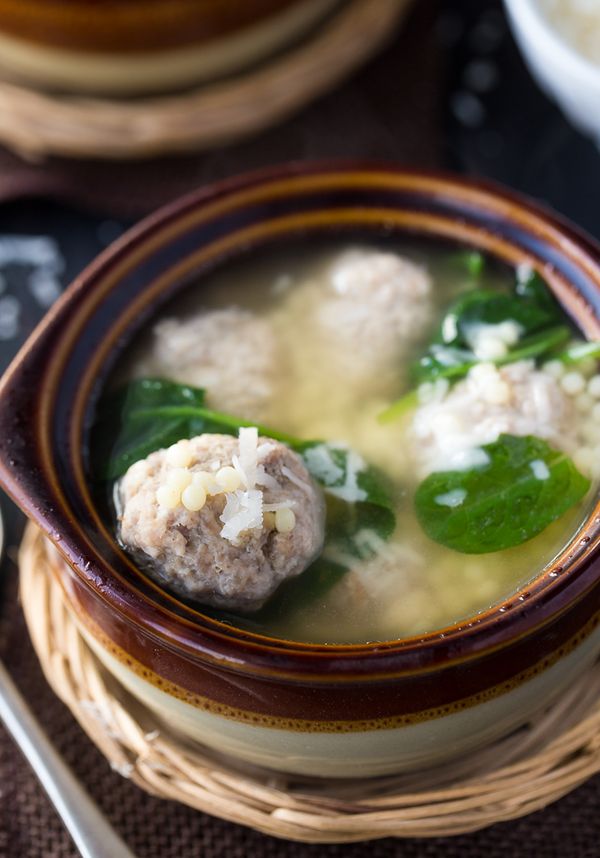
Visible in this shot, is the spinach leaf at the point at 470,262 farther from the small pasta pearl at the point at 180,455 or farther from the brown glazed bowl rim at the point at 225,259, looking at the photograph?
the small pasta pearl at the point at 180,455

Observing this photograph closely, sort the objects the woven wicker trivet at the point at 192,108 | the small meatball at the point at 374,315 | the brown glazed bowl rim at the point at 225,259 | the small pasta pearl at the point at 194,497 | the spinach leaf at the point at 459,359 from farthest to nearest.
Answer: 1. the woven wicker trivet at the point at 192,108
2. the small meatball at the point at 374,315
3. the spinach leaf at the point at 459,359
4. the small pasta pearl at the point at 194,497
5. the brown glazed bowl rim at the point at 225,259

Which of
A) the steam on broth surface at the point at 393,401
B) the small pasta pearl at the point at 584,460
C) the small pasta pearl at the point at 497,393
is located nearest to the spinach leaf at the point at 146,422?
the steam on broth surface at the point at 393,401

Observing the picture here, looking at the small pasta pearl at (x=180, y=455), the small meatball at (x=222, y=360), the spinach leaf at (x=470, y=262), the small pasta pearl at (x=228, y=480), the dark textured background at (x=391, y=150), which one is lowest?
the small pasta pearl at (x=228, y=480)

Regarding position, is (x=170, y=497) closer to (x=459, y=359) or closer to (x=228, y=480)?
(x=228, y=480)

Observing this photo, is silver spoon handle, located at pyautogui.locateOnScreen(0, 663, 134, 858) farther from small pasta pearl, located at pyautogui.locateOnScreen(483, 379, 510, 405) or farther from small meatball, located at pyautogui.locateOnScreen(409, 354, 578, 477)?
small pasta pearl, located at pyautogui.locateOnScreen(483, 379, 510, 405)

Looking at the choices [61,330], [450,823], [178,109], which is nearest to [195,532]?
[61,330]

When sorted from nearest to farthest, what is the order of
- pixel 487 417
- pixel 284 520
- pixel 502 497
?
pixel 284 520
pixel 502 497
pixel 487 417

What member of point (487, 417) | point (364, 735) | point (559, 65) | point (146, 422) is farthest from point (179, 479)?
point (559, 65)
